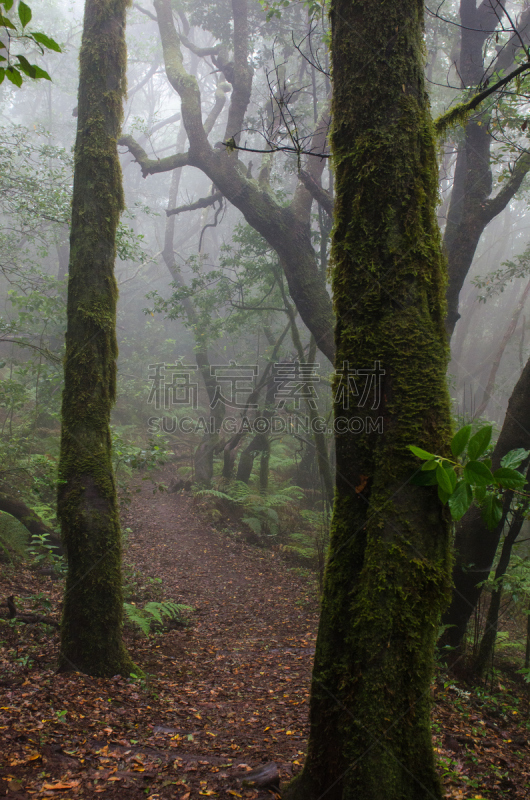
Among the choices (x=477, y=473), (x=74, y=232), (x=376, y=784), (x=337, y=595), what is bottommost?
(x=376, y=784)

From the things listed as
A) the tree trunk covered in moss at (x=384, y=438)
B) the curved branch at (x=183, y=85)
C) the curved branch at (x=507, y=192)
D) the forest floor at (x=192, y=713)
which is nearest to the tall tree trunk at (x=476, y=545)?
the forest floor at (x=192, y=713)

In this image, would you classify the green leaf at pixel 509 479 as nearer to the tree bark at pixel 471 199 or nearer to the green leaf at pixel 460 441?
the green leaf at pixel 460 441

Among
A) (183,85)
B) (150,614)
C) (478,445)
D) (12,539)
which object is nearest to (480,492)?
(478,445)

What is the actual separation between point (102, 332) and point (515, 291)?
29.2 metres

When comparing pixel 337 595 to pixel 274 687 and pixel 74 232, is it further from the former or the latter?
pixel 74 232

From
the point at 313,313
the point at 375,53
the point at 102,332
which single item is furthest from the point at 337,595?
the point at 313,313

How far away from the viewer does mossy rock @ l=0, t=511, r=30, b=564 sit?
6082mm

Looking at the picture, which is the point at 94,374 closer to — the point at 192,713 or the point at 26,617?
the point at 26,617

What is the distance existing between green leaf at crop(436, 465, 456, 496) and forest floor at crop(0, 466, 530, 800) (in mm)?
1929

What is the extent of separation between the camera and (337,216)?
2344mm

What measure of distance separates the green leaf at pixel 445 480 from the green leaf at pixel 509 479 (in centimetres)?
19

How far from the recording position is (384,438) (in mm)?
2039

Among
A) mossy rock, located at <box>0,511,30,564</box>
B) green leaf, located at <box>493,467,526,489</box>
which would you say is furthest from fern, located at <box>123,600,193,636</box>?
green leaf, located at <box>493,467,526,489</box>

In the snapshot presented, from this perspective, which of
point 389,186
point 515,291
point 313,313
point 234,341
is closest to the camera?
point 389,186
